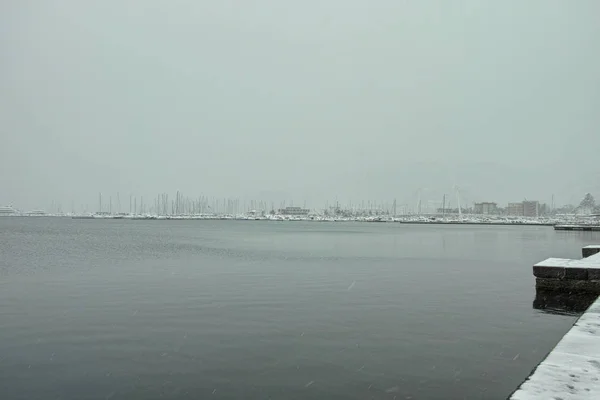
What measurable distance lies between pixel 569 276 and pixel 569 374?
1404cm

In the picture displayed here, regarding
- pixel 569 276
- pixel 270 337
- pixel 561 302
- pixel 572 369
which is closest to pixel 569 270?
pixel 569 276

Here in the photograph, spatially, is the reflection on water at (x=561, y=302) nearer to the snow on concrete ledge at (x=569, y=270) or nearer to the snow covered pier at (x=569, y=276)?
the snow covered pier at (x=569, y=276)

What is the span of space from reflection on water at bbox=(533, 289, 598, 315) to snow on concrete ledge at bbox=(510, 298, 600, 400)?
7640 millimetres

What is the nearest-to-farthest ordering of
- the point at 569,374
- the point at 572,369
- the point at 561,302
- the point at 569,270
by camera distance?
the point at 569,374
the point at 572,369
the point at 561,302
the point at 569,270

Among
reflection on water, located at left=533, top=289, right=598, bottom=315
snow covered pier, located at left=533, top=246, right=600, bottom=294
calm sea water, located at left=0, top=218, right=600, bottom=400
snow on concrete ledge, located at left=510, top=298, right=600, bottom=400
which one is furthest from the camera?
snow covered pier, located at left=533, top=246, right=600, bottom=294

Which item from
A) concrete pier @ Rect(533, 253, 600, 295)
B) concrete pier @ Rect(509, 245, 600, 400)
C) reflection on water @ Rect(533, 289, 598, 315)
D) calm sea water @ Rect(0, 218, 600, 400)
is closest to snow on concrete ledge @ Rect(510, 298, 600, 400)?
concrete pier @ Rect(509, 245, 600, 400)

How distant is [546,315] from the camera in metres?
15.1

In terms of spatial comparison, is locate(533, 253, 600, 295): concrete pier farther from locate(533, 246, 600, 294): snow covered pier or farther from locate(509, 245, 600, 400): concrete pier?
locate(509, 245, 600, 400): concrete pier

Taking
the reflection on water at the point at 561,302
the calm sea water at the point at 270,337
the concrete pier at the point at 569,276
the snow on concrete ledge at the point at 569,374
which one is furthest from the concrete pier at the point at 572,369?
the concrete pier at the point at 569,276

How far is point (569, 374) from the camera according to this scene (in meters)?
6.54

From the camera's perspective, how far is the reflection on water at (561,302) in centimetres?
1587

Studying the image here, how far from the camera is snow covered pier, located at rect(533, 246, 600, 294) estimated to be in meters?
18.1

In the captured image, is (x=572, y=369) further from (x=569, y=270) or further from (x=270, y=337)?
(x=569, y=270)

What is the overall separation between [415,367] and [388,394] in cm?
168
